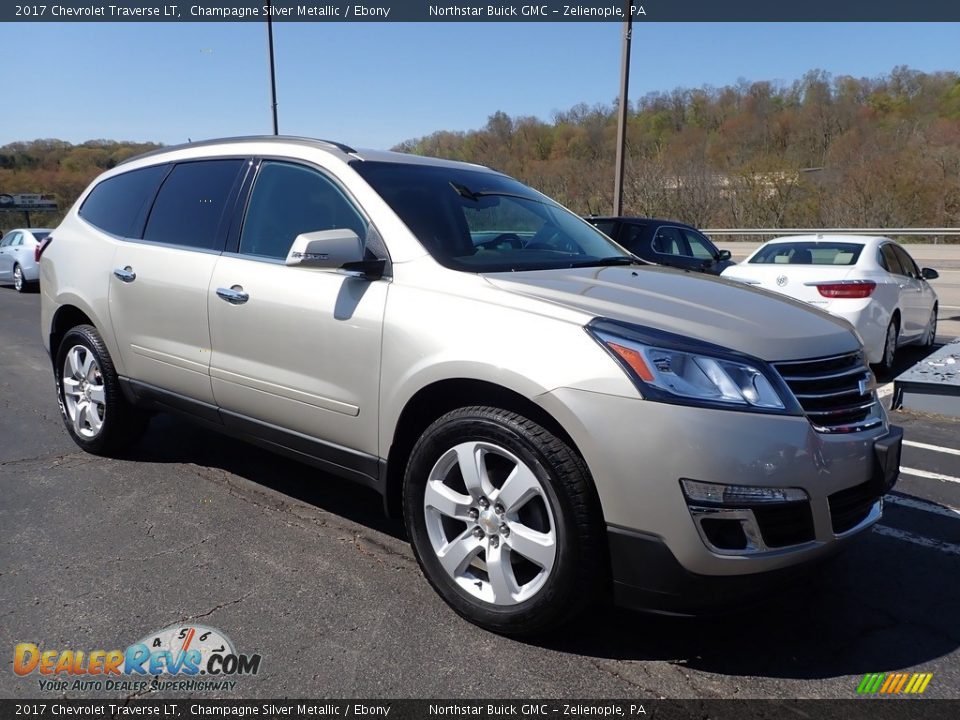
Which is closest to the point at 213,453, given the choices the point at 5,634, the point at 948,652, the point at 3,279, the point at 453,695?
the point at 5,634

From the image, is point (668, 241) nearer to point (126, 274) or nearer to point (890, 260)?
point (890, 260)

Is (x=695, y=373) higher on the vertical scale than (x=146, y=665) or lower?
higher

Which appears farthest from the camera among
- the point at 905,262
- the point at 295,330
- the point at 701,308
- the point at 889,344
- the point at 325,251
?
the point at 905,262

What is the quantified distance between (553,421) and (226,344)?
6.11 ft

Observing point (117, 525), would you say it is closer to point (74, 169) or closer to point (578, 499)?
point (578, 499)

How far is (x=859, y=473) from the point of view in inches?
100

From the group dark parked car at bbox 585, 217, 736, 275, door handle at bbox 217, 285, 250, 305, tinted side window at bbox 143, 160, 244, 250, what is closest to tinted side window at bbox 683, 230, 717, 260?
dark parked car at bbox 585, 217, 736, 275

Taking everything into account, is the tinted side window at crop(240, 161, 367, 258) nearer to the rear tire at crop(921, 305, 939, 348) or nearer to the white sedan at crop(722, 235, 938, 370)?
the white sedan at crop(722, 235, 938, 370)

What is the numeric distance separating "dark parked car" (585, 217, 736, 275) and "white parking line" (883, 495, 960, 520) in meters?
5.77

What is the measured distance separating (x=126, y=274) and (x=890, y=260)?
800 cm

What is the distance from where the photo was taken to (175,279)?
13.0 feet

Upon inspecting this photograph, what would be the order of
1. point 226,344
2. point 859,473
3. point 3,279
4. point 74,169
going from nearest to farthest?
point 859,473 < point 226,344 < point 3,279 < point 74,169

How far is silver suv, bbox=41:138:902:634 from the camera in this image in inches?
92.7

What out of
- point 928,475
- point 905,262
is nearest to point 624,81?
point 905,262
